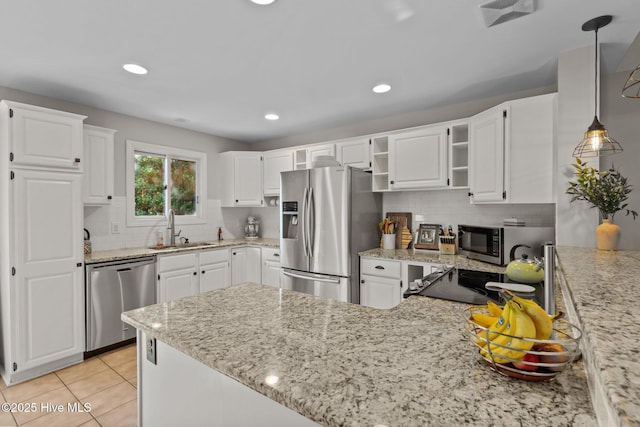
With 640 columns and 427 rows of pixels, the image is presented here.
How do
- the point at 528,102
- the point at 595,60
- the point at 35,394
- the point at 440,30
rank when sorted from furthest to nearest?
the point at 528,102 < the point at 35,394 < the point at 595,60 < the point at 440,30

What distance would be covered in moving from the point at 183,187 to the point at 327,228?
7.25ft

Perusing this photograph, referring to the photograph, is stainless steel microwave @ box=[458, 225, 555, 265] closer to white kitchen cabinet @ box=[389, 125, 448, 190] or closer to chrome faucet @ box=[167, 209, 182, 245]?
white kitchen cabinet @ box=[389, 125, 448, 190]

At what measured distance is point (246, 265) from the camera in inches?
177

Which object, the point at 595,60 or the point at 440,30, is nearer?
the point at 440,30

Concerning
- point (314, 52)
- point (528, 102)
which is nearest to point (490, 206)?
point (528, 102)

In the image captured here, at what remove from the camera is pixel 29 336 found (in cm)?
261

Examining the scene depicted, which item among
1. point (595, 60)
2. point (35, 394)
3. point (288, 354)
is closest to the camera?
point (288, 354)

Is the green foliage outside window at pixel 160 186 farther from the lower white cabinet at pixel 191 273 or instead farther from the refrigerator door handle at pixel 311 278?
the refrigerator door handle at pixel 311 278

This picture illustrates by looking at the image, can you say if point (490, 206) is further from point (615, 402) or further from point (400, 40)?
point (615, 402)

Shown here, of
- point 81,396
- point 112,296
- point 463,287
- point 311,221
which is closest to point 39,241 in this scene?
point 112,296

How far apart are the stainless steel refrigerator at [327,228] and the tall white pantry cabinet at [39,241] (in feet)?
6.70

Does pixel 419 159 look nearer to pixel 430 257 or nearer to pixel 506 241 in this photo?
pixel 430 257

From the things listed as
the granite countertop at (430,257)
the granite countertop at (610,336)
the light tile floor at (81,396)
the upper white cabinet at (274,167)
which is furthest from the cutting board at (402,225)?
the light tile floor at (81,396)

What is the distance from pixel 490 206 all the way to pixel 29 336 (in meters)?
4.27
